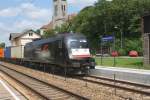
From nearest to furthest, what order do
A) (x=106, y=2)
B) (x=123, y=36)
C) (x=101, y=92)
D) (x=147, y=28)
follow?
(x=101, y=92)
(x=147, y=28)
(x=123, y=36)
(x=106, y=2)

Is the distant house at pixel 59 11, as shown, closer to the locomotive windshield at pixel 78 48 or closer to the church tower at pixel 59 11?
the church tower at pixel 59 11

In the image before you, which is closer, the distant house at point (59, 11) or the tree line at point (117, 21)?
the tree line at point (117, 21)

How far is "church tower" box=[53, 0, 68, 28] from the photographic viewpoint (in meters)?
190

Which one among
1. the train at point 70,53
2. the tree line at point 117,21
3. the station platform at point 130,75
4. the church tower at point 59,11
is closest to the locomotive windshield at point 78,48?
the train at point 70,53

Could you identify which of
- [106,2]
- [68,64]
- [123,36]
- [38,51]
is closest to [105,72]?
[68,64]

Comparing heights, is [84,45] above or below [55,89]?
above

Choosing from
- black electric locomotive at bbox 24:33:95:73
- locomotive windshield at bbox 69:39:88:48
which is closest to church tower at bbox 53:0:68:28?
black electric locomotive at bbox 24:33:95:73

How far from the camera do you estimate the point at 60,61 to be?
31.1 meters

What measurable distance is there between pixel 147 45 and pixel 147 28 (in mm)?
1459

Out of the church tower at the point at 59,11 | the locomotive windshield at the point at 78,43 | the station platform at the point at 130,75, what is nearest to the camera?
the station platform at the point at 130,75

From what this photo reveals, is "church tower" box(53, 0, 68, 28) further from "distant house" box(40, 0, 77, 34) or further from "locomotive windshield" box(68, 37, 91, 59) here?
"locomotive windshield" box(68, 37, 91, 59)

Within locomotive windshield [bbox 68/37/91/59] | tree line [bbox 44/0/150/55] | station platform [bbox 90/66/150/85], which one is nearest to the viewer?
station platform [bbox 90/66/150/85]

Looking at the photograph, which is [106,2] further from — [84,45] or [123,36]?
[84,45]

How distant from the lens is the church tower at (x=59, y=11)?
625ft
